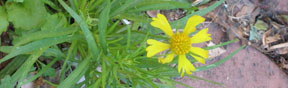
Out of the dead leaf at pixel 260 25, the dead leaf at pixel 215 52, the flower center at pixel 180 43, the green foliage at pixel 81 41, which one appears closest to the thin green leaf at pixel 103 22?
the green foliage at pixel 81 41

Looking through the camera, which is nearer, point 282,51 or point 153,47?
point 153,47

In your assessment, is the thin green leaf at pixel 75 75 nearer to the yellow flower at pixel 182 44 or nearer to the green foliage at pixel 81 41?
the green foliage at pixel 81 41

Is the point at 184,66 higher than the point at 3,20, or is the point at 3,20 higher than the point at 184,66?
the point at 3,20

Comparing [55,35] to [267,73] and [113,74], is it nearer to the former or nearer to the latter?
[113,74]

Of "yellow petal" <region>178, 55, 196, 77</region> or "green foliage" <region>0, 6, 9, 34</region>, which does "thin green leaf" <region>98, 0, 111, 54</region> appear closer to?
"yellow petal" <region>178, 55, 196, 77</region>

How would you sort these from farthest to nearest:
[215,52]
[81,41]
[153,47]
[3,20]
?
[215,52] < [81,41] < [3,20] < [153,47]

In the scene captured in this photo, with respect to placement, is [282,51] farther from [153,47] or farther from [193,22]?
[153,47]

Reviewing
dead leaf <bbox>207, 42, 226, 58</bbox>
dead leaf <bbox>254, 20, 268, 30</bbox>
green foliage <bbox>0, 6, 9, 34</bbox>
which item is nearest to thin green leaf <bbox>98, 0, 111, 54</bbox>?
green foliage <bbox>0, 6, 9, 34</bbox>

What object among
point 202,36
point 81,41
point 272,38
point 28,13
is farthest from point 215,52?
point 28,13

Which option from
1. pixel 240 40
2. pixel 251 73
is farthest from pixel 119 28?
pixel 251 73
